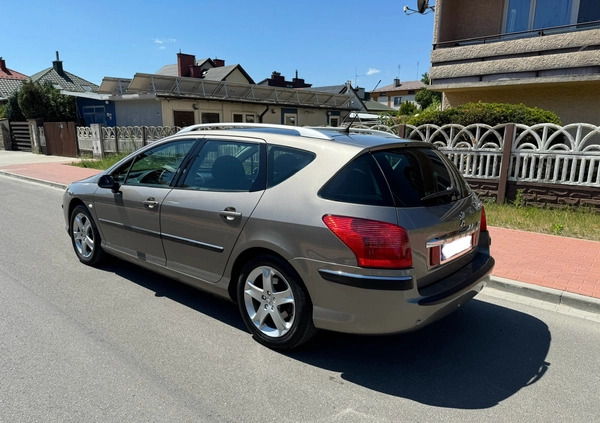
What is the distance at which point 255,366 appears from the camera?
3109 millimetres

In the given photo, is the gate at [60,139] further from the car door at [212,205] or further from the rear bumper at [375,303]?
the rear bumper at [375,303]

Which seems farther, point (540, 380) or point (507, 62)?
point (507, 62)

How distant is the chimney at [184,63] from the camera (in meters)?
35.5

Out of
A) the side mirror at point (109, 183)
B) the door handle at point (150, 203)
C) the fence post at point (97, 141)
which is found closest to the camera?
the door handle at point (150, 203)

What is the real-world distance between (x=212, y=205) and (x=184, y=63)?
117ft

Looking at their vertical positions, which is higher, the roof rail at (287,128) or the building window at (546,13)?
the building window at (546,13)

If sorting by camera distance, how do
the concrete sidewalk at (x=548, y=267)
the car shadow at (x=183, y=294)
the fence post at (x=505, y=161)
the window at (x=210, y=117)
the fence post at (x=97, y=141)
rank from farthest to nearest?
the window at (x=210, y=117)
the fence post at (x=97, y=141)
the fence post at (x=505, y=161)
the concrete sidewalk at (x=548, y=267)
the car shadow at (x=183, y=294)

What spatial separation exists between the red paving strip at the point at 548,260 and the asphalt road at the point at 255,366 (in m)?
0.60

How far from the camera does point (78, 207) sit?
526 centimetres

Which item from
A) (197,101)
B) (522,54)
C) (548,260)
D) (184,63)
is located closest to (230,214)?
(548,260)

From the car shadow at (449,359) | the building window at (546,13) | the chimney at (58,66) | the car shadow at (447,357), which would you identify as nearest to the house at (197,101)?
the building window at (546,13)

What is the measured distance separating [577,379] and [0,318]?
4.76 m

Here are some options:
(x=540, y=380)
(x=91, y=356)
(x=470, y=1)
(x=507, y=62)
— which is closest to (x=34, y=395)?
(x=91, y=356)

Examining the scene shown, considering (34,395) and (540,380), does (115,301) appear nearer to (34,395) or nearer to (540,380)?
(34,395)
